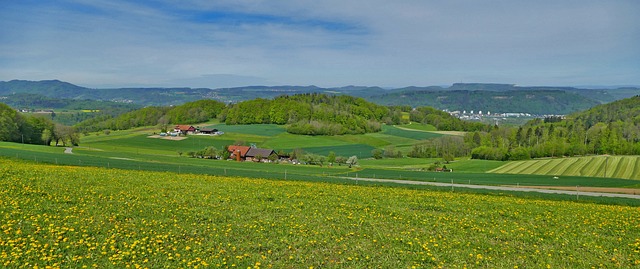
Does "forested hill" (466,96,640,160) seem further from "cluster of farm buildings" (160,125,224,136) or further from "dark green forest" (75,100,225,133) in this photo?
"dark green forest" (75,100,225,133)

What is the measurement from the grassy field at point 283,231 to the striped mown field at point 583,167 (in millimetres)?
54178

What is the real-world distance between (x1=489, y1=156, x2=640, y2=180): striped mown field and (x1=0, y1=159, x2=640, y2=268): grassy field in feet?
178

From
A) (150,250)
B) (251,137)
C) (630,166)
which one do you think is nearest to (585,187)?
(630,166)

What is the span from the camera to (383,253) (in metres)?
12.5

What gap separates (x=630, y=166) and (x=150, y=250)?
82.8m

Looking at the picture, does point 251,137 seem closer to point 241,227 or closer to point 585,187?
point 585,187

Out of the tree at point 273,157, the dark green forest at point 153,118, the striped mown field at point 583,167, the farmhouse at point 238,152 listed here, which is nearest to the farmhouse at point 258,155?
the tree at point 273,157

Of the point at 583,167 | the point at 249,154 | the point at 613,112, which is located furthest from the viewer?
the point at 613,112

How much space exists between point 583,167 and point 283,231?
74656 mm

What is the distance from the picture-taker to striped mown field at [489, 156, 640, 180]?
65062 millimetres

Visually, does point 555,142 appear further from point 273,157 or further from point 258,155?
point 258,155

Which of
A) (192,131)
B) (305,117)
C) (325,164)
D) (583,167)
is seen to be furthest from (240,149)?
(583,167)

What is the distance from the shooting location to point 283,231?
1453 cm

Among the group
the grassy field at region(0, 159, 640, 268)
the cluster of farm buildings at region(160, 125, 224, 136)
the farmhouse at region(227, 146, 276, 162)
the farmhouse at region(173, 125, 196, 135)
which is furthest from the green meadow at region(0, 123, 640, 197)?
the grassy field at region(0, 159, 640, 268)
